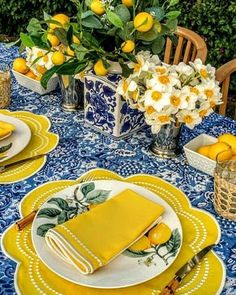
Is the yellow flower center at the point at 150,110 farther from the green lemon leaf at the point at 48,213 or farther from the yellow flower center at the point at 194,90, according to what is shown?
the green lemon leaf at the point at 48,213

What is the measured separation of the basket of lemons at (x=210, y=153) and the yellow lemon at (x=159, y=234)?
0.24 metres

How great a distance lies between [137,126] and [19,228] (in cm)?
46

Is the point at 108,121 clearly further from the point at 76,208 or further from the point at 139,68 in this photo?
the point at 76,208

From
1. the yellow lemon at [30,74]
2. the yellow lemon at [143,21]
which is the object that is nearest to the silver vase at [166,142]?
the yellow lemon at [143,21]

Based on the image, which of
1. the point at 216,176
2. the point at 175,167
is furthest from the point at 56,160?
the point at 216,176

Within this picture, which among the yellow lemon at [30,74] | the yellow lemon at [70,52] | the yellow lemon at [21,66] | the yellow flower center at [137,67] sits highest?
the yellow lemon at [70,52]

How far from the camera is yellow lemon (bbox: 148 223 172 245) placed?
3.04ft

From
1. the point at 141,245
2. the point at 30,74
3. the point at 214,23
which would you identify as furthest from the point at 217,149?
the point at 214,23

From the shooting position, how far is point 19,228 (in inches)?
38.0

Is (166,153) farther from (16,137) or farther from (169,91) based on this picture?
(16,137)

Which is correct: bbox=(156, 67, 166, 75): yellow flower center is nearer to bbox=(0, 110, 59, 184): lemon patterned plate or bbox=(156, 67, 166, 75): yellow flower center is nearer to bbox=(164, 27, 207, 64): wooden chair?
bbox=(0, 110, 59, 184): lemon patterned plate

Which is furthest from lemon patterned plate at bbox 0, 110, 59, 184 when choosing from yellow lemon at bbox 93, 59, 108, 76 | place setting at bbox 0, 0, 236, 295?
yellow lemon at bbox 93, 59, 108, 76

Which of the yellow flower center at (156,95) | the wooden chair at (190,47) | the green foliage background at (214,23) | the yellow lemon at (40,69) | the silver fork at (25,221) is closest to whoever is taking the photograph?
the silver fork at (25,221)

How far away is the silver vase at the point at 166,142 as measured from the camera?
1189 mm
